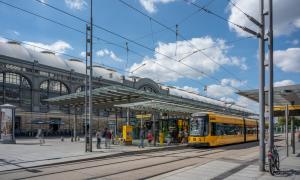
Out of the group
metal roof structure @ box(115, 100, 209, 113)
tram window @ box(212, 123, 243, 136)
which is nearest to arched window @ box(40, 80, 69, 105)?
metal roof structure @ box(115, 100, 209, 113)

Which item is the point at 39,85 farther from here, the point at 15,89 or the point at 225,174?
the point at 225,174

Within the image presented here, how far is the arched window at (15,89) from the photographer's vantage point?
50.8 metres

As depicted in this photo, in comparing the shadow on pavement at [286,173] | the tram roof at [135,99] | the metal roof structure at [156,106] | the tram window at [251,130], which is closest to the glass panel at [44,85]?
the tram roof at [135,99]

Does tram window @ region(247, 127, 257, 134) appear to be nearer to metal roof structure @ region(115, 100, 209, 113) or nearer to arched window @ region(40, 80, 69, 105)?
metal roof structure @ region(115, 100, 209, 113)

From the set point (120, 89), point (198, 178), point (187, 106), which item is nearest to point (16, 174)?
point (198, 178)

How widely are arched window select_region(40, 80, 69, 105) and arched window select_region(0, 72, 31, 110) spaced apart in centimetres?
255

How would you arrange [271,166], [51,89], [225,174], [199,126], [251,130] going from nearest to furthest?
[271,166] < [225,174] < [199,126] < [251,130] < [51,89]

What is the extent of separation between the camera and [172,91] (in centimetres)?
9700

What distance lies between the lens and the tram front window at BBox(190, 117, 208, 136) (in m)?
28.8

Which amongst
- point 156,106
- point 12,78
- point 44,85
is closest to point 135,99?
point 156,106

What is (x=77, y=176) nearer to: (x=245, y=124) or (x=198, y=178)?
(x=198, y=178)

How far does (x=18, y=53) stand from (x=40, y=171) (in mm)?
44427

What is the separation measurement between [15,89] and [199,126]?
3424 cm

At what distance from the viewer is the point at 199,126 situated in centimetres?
2908
